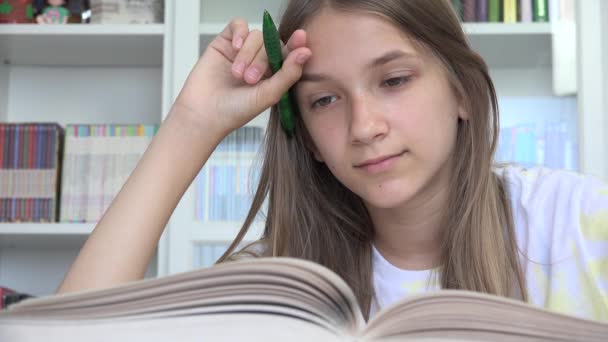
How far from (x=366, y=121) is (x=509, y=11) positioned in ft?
4.11

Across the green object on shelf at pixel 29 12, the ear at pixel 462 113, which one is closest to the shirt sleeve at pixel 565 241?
the ear at pixel 462 113

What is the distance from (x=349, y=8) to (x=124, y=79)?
1392 millimetres

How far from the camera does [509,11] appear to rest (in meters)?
2.02

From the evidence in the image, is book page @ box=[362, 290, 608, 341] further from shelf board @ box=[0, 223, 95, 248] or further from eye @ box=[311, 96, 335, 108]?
shelf board @ box=[0, 223, 95, 248]

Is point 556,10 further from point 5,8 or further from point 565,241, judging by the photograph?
point 5,8

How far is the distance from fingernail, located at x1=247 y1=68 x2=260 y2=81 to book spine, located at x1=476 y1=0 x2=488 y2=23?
1156 mm

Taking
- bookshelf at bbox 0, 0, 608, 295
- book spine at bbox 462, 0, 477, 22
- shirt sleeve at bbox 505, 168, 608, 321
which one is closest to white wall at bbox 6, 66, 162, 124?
bookshelf at bbox 0, 0, 608, 295

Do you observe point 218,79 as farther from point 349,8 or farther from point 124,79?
point 124,79

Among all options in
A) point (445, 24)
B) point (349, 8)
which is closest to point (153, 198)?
point (349, 8)

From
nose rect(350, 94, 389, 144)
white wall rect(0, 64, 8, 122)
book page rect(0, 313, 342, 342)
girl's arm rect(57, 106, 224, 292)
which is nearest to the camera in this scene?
book page rect(0, 313, 342, 342)

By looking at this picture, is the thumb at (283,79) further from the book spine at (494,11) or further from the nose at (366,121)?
the book spine at (494,11)

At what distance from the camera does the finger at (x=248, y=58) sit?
1.01 meters

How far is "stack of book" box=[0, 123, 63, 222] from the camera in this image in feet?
6.63

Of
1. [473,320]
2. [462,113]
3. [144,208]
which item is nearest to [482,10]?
[462,113]
